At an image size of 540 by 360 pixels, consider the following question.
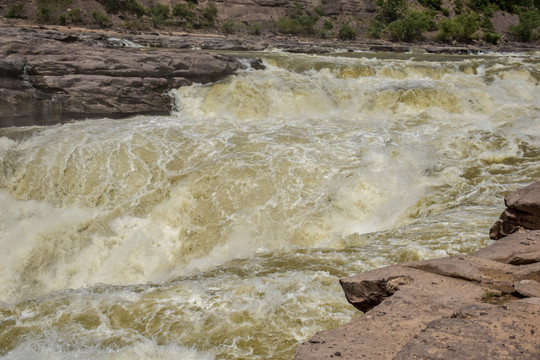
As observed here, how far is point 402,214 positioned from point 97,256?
14.7ft

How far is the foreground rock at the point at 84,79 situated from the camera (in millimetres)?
9852

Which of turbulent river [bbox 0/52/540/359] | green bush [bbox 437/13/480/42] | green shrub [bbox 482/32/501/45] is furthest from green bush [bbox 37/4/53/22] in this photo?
green shrub [bbox 482/32/501/45]

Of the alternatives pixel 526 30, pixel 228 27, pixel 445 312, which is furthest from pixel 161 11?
pixel 445 312

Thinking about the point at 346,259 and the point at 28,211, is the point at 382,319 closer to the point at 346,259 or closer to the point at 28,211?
the point at 346,259

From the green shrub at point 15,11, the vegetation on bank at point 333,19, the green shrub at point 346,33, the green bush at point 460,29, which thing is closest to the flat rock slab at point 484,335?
the vegetation on bank at point 333,19

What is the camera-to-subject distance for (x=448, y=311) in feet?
7.95

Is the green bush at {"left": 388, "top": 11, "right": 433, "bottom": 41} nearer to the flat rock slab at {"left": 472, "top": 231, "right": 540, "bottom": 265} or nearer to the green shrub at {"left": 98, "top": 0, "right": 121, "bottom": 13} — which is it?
the green shrub at {"left": 98, "top": 0, "right": 121, "bottom": 13}

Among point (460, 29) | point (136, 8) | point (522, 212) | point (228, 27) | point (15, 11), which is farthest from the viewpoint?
point (228, 27)

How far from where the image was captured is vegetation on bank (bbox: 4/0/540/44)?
29.1 meters

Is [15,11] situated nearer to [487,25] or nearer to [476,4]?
[487,25]

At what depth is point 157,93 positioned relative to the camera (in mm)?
11172

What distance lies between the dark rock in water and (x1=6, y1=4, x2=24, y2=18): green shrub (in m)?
30.3

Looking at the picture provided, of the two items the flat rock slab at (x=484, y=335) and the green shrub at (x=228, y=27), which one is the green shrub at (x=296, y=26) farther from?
the flat rock slab at (x=484, y=335)

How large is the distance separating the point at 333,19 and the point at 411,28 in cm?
763
